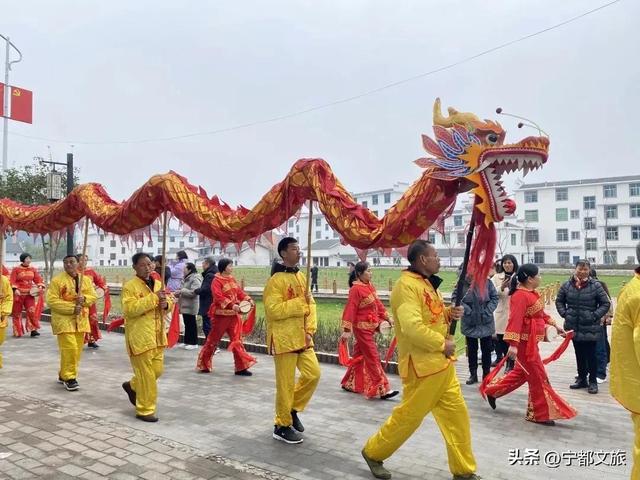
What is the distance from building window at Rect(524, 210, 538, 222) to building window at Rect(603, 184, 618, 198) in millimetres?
6484

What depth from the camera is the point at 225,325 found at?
775cm

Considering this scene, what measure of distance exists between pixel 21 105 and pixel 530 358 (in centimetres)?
1508

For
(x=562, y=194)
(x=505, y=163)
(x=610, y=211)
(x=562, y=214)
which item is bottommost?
(x=505, y=163)

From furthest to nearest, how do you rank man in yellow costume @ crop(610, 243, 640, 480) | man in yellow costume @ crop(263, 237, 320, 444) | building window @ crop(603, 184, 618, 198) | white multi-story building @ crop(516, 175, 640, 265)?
1. building window @ crop(603, 184, 618, 198)
2. white multi-story building @ crop(516, 175, 640, 265)
3. man in yellow costume @ crop(263, 237, 320, 444)
4. man in yellow costume @ crop(610, 243, 640, 480)

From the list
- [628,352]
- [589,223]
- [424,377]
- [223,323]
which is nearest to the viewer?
[628,352]

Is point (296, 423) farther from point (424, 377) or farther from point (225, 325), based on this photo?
point (225, 325)

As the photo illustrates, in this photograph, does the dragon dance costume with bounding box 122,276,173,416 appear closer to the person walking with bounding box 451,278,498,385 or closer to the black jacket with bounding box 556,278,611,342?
the person walking with bounding box 451,278,498,385

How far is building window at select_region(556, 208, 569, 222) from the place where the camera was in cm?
5141

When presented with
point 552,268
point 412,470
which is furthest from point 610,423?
point 552,268

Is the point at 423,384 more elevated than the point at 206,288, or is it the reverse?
the point at 206,288

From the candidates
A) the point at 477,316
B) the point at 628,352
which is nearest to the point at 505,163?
the point at 628,352

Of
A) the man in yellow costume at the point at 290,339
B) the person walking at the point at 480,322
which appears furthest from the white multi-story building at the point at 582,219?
the man in yellow costume at the point at 290,339

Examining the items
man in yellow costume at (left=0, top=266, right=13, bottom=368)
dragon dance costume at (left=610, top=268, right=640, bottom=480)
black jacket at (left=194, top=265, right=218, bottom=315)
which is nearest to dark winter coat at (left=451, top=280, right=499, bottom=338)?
dragon dance costume at (left=610, top=268, right=640, bottom=480)

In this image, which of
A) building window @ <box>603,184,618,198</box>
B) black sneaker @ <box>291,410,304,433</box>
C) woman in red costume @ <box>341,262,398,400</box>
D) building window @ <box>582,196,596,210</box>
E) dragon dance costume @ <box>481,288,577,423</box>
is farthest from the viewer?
building window @ <box>582,196,596,210</box>
